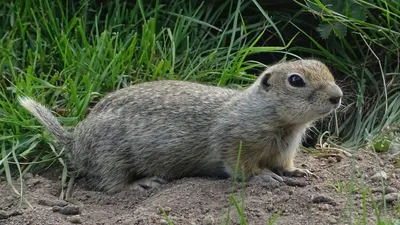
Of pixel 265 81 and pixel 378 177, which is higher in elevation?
pixel 265 81

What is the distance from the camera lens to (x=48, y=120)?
5406 mm

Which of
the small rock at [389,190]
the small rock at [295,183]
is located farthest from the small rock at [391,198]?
the small rock at [295,183]

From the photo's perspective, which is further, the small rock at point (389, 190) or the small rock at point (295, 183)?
the small rock at point (295, 183)

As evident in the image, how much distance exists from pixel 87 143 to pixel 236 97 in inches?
36.9

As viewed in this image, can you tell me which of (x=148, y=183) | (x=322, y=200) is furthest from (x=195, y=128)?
(x=322, y=200)

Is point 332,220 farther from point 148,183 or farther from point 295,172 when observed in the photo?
point 148,183

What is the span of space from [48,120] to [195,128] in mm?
925

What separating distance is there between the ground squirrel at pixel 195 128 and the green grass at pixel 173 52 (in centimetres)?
27

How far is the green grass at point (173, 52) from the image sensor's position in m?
5.66

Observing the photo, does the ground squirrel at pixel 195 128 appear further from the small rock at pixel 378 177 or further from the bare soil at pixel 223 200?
the small rock at pixel 378 177

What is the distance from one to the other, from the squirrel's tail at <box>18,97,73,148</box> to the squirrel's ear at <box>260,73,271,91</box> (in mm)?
1247

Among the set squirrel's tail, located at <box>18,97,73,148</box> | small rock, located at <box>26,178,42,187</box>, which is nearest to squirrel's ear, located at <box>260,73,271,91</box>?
squirrel's tail, located at <box>18,97,73,148</box>

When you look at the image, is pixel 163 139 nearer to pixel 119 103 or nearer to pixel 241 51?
pixel 119 103

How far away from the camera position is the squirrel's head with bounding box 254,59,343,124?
4.79 meters
